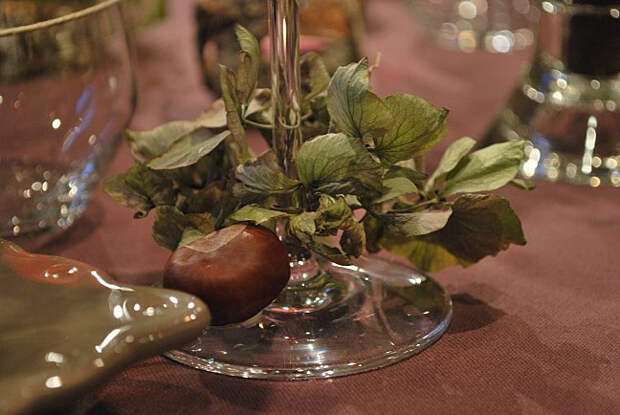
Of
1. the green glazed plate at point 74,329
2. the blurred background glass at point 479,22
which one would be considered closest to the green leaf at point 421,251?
the green glazed plate at point 74,329

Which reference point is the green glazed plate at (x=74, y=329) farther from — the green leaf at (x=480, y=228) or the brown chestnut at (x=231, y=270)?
the green leaf at (x=480, y=228)

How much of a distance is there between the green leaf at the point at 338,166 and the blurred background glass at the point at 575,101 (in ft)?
0.83

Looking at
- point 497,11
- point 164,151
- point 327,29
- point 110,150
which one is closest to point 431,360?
point 164,151

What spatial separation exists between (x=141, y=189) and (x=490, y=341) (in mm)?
160

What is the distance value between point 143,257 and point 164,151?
106mm

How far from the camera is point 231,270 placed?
34 cm

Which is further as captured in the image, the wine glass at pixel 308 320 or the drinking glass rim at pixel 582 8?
the drinking glass rim at pixel 582 8

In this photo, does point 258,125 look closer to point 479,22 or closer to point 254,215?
point 254,215

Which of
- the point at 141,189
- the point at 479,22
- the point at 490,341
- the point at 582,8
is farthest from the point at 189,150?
the point at 479,22

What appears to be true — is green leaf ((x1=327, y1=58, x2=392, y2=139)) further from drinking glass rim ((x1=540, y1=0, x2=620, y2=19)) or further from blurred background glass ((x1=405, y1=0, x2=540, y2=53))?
blurred background glass ((x1=405, y1=0, x2=540, y2=53))

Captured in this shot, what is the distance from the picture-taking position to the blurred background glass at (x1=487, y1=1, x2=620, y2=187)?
58 cm

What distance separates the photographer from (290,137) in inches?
15.8

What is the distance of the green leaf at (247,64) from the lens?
14.6 inches

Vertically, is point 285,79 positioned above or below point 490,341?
above
